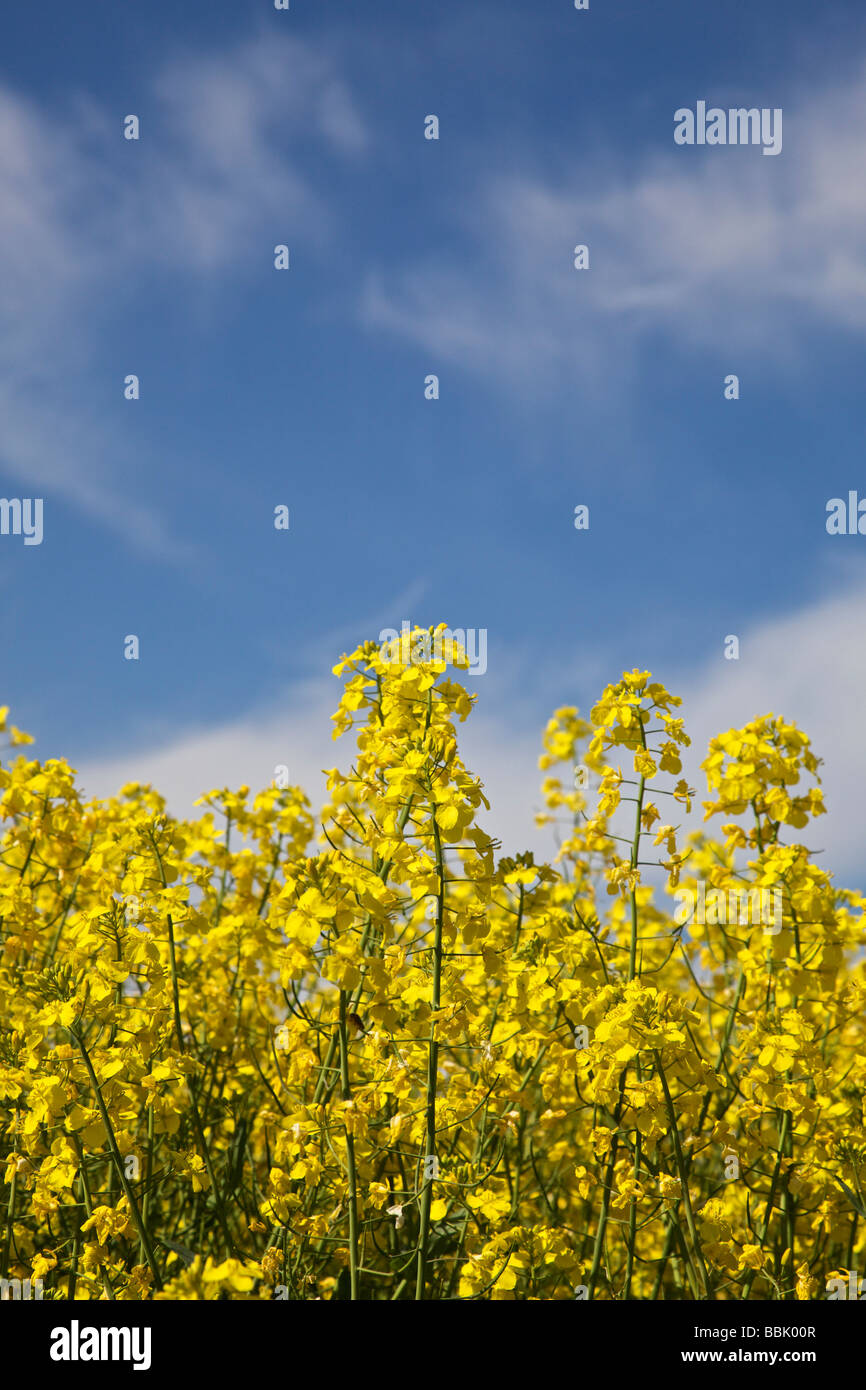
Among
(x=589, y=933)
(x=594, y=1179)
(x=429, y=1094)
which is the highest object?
(x=589, y=933)

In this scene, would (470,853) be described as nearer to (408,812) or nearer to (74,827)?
(408,812)

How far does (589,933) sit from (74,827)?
268 centimetres

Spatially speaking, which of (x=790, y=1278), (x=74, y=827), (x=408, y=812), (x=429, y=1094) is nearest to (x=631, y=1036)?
(x=429, y=1094)

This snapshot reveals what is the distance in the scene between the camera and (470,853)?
2.91 m

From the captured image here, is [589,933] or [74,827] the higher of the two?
[74,827]
